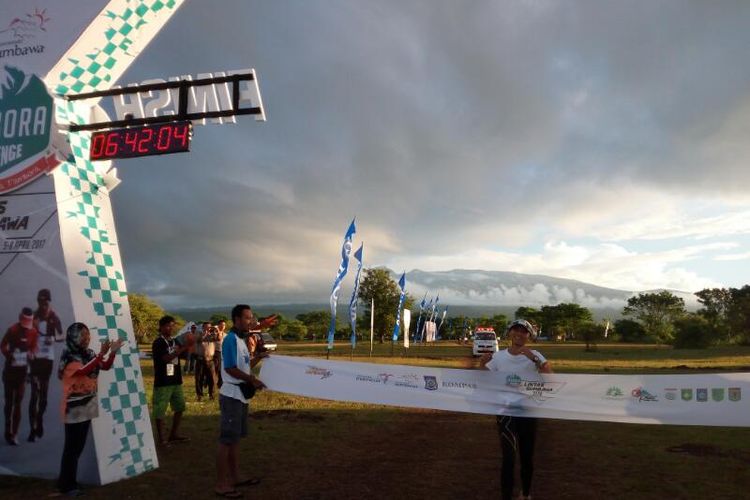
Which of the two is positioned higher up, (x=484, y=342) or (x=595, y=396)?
(x=595, y=396)

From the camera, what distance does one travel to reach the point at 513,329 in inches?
209

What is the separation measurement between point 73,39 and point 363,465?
767 centimetres

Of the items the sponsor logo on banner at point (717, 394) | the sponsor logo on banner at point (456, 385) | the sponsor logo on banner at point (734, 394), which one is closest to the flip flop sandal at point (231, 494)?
the sponsor logo on banner at point (456, 385)

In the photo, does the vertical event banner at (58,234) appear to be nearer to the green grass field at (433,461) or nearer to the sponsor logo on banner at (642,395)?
the green grass field at (433,461)

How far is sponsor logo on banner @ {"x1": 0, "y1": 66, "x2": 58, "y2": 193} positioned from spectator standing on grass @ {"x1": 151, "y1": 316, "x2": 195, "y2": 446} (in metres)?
2.98

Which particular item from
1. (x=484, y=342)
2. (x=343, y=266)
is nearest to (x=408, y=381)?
(x=343, y=266)

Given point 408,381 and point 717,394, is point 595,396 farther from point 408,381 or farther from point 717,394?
point 408,381

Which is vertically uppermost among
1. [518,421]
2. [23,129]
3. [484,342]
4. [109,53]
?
[109,53]

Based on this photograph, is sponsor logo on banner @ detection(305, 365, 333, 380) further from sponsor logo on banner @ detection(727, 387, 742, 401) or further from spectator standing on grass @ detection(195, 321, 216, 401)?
spectator standing on grass @ detection(195, 321, 216, 401)

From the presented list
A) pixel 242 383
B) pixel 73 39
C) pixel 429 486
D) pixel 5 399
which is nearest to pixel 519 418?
pixel 429 486

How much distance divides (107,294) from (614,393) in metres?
7.08

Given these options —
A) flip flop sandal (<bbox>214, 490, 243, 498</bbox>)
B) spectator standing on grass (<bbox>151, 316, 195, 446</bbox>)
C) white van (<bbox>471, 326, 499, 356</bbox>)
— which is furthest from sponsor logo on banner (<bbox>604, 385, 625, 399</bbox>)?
white van (<bbox>471, 326, 499, 356</bbox>)

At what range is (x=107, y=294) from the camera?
7207 millimetres

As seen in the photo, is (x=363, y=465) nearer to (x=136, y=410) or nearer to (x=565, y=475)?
(x=565, y=475)
